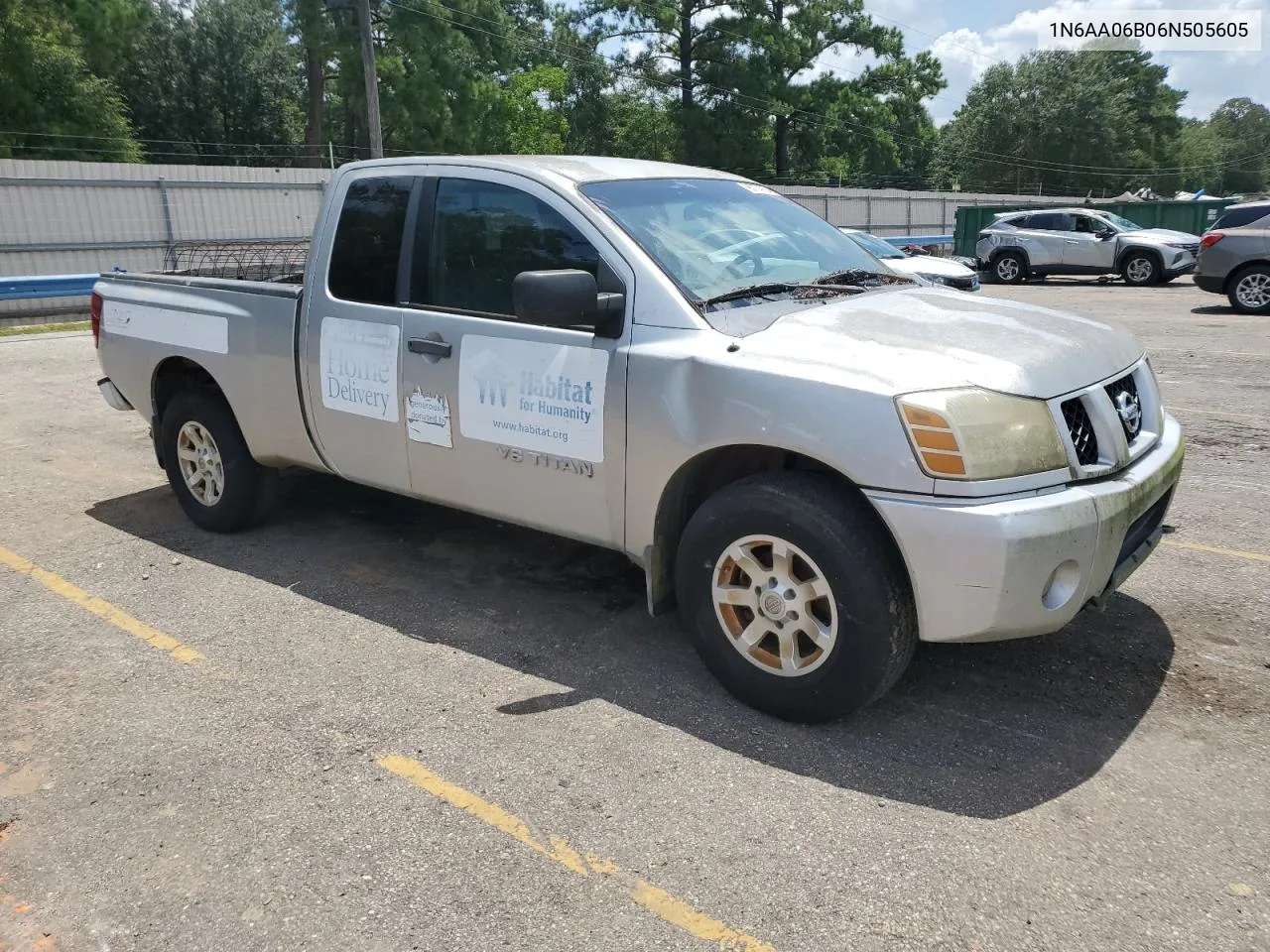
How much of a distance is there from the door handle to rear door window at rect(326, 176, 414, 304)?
298 mm

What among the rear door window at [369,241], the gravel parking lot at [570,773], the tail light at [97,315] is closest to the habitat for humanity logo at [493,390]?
the rear door window at [369,241]

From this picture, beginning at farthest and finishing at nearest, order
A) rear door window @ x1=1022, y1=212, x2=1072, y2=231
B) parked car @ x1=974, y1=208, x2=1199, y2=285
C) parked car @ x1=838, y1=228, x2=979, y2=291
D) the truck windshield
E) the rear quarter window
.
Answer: rear door window @ x1=1022, y1=212, x2=1072, y2=231
parked car @ x1=974, y1=208, x2=1199, y2=285
the rear quarter window
parked car @ x1=838, y1=228, x2=979, y2=291
the truck windshield

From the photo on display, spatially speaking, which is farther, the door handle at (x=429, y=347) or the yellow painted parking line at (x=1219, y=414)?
the yellow painted parking line at (x=1219, y=414)

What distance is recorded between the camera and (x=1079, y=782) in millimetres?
3119

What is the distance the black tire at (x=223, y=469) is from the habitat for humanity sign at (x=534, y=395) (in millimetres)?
1776

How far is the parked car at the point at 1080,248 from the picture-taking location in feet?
69.7

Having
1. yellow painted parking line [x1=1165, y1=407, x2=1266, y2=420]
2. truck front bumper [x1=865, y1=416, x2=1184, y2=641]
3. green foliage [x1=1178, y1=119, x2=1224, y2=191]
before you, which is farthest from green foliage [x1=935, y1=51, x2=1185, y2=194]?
truck front bumper [x1=865, y1=416, x2=1184, y2=641]

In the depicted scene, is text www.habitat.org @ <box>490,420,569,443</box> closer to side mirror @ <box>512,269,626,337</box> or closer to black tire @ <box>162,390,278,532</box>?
side mirror @ <box>512,269,626,337</box>

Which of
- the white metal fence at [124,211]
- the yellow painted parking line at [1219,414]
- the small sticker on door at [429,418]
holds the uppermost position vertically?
the white metal fence at [124,211]

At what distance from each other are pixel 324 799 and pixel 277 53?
51285 mm

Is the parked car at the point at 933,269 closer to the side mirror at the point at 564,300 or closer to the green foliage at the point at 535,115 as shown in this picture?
the side mirror at the point at 564,300

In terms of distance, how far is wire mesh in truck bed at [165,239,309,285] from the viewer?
19.4 feet

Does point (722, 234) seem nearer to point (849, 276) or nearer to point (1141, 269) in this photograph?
point (849, 276)

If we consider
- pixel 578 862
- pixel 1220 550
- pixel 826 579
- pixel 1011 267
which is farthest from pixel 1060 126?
pixel 578 862
